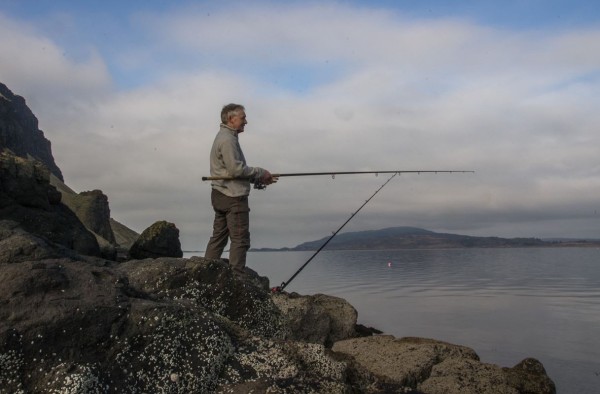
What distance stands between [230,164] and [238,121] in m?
0.57

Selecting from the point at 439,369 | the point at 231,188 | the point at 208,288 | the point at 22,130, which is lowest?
the point at 439,369

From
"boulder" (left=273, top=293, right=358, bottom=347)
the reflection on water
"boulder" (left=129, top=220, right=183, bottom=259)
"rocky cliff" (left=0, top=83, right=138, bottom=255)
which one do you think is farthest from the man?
"boulder" (left=129, top=220, right=183, bottom=259)

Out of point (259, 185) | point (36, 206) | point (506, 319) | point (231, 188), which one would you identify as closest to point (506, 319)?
point (506, 319)

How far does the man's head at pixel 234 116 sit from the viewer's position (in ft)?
22.2

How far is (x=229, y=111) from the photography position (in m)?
6.77

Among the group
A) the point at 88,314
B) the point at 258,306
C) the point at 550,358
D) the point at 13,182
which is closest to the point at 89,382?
the point at 88,314

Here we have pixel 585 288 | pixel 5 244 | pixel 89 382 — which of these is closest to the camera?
pixel 89 382

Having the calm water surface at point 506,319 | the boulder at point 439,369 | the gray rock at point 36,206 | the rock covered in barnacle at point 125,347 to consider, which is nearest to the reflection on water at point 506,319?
the calm water surface at point 506,319

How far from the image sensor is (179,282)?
4.21 metres

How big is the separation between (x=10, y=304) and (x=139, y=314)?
2.17 feet

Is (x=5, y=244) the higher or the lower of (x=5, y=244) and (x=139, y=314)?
the higher

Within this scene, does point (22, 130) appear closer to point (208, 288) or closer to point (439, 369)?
point (439, 369)

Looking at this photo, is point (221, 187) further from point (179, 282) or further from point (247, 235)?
point (179, 282)

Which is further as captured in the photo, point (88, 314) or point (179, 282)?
point (179, 282)
